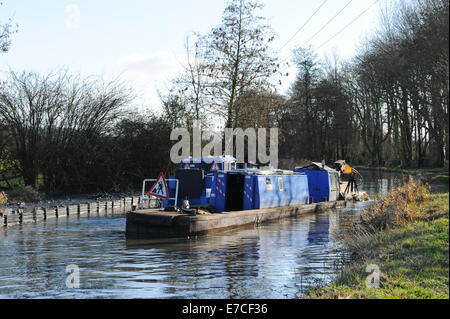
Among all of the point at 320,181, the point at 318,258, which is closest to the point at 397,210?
the point at 318,258

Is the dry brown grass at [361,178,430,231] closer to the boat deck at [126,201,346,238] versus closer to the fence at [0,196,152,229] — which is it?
the boat deck at [126,201,346,238]

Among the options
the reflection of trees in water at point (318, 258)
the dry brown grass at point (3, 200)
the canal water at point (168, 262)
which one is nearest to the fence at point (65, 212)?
the canal water at point (168, 262)

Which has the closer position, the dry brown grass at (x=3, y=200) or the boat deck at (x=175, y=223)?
the boat deck at (x=175, y=223)

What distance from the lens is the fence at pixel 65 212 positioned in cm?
1884

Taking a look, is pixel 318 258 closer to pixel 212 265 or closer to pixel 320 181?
pixel 212 265

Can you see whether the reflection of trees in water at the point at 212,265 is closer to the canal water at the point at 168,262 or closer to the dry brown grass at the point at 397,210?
the canal water at the point at 168,262

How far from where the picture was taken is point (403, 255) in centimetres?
955

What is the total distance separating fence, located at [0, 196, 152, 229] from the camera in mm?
18844

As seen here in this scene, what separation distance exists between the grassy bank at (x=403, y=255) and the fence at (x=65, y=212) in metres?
8.59

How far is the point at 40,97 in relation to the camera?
28312 millimetres

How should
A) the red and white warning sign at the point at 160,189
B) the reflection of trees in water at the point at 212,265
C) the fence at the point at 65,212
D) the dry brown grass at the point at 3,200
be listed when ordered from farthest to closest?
the dry brown grass at the point at 3,200 < the fence at the point at 65,212 < the red and white warning sign at the point at 160,189 < the reflection of trees in water at the point at 212,265

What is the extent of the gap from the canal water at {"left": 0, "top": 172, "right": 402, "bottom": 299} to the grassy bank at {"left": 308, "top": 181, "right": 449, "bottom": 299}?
0.81 m

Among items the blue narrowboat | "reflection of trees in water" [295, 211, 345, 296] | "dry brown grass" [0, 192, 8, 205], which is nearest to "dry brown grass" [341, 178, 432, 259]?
"reflection of trees in water" [295, 211, 345, 296]

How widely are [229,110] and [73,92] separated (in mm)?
9507
